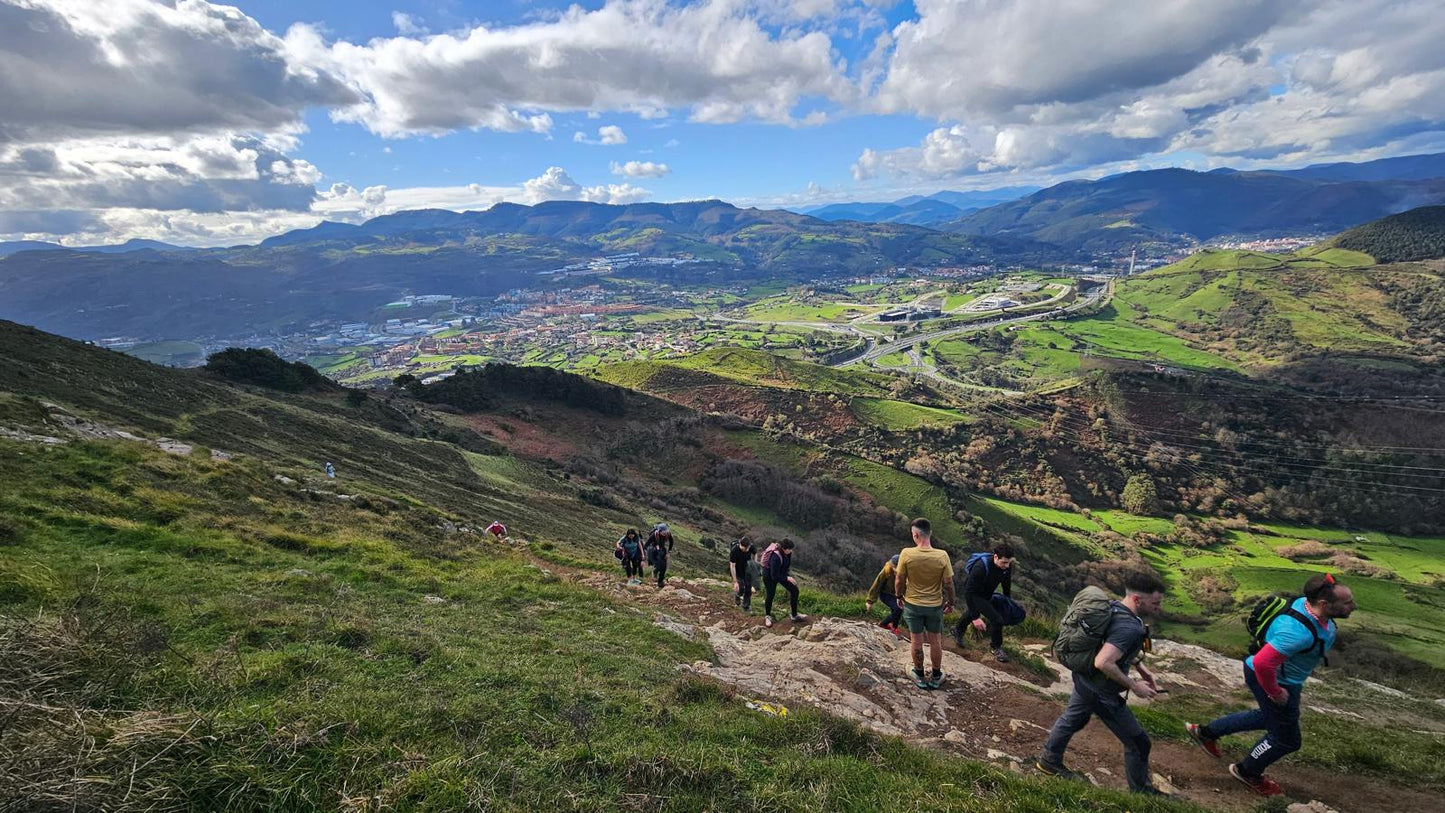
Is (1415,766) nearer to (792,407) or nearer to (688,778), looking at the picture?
(688,778)

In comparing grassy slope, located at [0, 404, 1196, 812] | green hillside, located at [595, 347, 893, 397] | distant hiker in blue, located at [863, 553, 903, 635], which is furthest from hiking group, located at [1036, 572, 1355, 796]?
green hillside, located at [595, 347, 893, 397]

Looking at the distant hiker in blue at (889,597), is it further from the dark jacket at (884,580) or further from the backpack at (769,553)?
the backpack at (769,553)

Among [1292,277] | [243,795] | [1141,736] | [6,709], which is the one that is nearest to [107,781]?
[243,795]

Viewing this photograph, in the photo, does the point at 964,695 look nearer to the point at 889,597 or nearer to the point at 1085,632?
the point at 889,597

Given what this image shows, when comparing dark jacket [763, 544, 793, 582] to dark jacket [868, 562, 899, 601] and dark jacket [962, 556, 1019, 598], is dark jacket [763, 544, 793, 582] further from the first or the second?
dark jacket [962, 556, 1019, 598]

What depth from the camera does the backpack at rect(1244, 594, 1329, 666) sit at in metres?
5.84

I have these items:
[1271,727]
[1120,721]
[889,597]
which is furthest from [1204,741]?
[889,597]

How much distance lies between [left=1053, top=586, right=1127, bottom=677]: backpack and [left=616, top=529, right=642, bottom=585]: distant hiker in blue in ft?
35.6

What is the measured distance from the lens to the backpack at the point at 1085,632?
575 cm

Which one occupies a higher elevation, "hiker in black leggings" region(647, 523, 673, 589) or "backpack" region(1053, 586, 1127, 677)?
"backpack" region(1053, 586, 1127, 677)

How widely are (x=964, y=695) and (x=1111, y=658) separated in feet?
12.0

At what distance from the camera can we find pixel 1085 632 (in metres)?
5.82

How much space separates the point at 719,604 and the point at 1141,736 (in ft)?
30.0

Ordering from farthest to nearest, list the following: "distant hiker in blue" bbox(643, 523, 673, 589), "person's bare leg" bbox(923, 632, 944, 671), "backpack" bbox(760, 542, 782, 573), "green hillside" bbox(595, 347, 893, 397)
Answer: "green hillside" bbox(595, 347, 893, 397)
"distant hiker in blue" bbox(643, 523, 673, 589)
"backpack" bbox(760, 542, 782, 573)
"person's bare leg" bbox(923, 632, 944, 671)
